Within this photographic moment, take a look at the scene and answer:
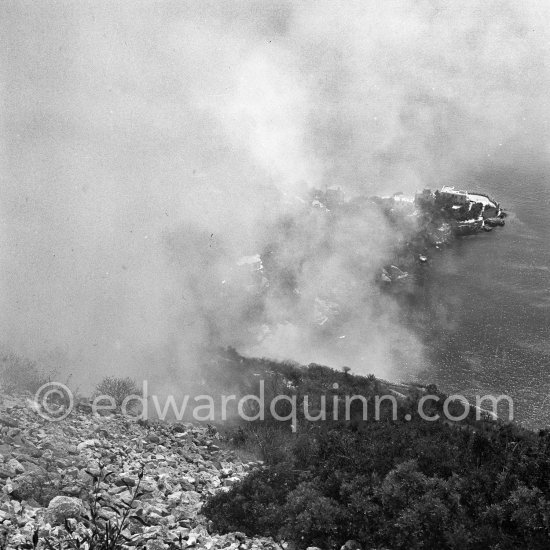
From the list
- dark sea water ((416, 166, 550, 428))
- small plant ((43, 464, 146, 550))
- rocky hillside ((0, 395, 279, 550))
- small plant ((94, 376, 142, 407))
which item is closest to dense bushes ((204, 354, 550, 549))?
rocky hillside ((0, 395, 279, 550))

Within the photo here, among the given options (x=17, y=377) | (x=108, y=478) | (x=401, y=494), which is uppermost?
(x=17, y=377)

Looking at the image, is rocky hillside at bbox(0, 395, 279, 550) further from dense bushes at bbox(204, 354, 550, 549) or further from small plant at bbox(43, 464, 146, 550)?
dense bushes at bbox(204, 354, 550, 549)

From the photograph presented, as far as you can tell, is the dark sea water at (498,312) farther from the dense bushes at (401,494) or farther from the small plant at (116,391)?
the small plant at (116,391)

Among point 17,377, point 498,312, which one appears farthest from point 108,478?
point 498,312

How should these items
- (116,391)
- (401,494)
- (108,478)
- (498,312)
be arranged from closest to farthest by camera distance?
(108,478), (401,494), (116,391), (498,312)

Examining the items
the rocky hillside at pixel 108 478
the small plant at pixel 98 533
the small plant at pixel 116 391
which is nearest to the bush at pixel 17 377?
the rocky hillside at pixel 108 478

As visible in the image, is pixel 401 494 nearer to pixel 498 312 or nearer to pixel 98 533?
pixel 98 533
